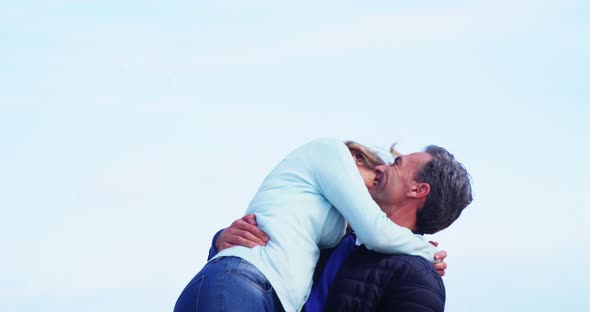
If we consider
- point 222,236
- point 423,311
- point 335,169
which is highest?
point 335,169

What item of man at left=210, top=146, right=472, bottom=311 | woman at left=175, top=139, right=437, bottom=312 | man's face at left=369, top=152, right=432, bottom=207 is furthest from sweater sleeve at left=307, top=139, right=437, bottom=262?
man's face at left=369, top=152, right=432, bottom=207

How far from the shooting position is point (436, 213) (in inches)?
192

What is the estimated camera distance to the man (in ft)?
15.0

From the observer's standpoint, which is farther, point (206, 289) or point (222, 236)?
point (222, 236)

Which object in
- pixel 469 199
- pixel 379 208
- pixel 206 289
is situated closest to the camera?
pixel 206 289

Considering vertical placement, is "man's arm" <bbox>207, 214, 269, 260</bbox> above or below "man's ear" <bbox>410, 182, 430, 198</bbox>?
below

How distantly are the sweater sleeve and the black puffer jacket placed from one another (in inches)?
3.0

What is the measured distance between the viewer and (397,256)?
184 inches

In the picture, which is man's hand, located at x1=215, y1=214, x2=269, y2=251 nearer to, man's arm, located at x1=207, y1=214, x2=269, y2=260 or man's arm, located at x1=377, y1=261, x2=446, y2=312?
man's arm, located at x1=207, y1=214, x2=269, y2=260

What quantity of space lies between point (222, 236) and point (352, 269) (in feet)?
2.10

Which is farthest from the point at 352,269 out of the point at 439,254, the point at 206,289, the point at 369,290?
the point at 206,289

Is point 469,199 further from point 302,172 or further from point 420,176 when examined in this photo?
point 302,172

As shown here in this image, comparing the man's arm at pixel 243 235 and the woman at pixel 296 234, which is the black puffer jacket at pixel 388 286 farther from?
the man's arm at pixel 243 235

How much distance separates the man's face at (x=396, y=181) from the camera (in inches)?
191
